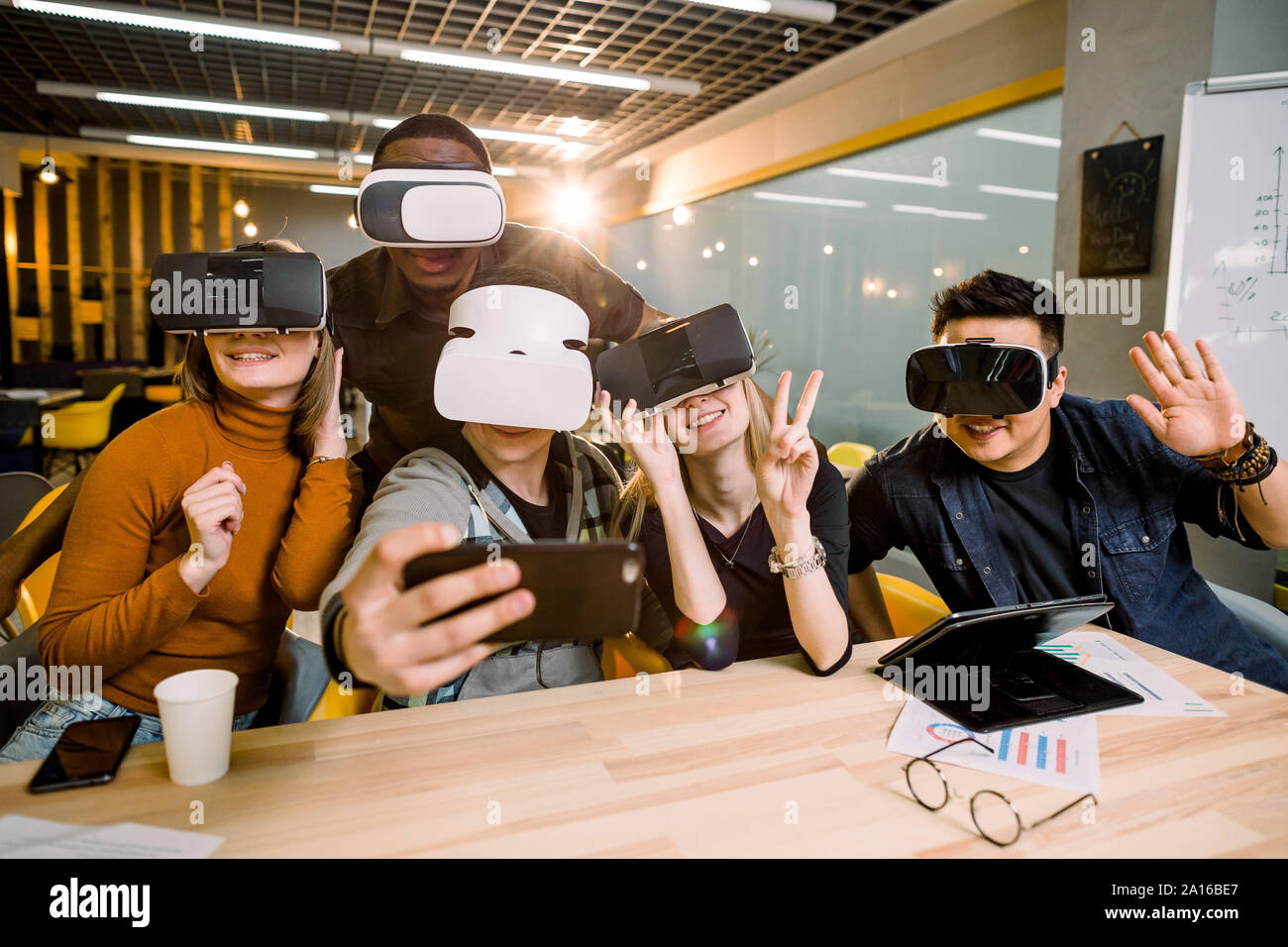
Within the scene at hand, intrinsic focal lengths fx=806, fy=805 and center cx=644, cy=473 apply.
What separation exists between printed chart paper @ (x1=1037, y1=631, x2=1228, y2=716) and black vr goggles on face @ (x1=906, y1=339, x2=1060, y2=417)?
1.59 feet

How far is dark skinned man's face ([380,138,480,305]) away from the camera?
6.45 feet

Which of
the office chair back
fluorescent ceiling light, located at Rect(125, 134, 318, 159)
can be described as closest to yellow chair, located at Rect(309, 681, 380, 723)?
the office chair back

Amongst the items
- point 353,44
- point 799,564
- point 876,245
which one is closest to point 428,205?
point 799,564

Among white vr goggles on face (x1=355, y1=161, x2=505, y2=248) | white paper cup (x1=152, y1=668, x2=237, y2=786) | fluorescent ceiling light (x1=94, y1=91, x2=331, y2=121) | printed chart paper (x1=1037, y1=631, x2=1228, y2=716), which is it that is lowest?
printed chart paper (x1=1037, y1=631, x2=1228, y2=716)

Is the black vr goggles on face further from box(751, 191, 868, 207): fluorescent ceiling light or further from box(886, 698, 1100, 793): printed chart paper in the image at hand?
box(751, 191, 868, 207): fluorescent ceiling light

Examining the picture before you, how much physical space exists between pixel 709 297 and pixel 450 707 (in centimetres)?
650

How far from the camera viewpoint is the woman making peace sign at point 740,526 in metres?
1.46

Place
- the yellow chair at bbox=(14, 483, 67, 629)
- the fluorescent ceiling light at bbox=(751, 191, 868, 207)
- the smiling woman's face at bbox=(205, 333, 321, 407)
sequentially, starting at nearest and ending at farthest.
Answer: the smiling woman's face at bbox=(205, 333, 321, 407) < the yellow chair at bbox=(14, 483, 67, 629) < the fluorescent ceiling light at bbox=(751, 191, 868, 207)

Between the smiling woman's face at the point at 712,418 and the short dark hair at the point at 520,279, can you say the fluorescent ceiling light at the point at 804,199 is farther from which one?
the short dark hair at the point at 520,279

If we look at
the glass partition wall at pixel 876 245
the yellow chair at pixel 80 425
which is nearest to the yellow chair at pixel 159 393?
the yellow chair at pixel 80 425

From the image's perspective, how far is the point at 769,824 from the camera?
3.24ft

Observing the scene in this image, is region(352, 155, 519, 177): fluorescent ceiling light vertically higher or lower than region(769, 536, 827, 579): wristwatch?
higher

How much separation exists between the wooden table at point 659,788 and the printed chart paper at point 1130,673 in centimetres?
3

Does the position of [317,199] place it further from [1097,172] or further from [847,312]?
[1097,172]
